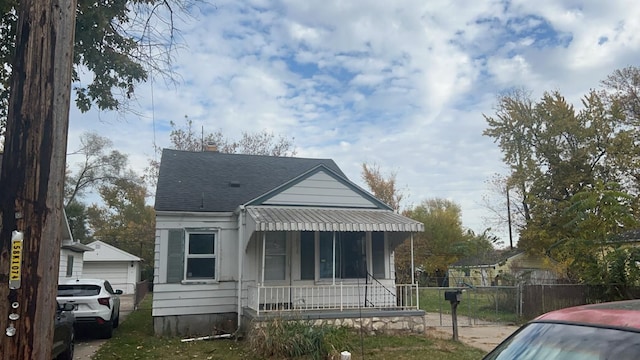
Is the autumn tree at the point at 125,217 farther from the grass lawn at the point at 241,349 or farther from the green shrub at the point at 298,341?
the green shrub at the point at 298,341

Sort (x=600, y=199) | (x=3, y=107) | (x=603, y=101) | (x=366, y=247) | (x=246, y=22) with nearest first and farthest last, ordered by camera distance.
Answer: (x=3, y=107)
(x=246, y=22)
(x=366, y=247)
(x=600, y=199)
(x=603, y=101)

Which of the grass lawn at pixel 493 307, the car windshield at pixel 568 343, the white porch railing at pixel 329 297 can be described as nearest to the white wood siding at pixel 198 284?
the white porch railing at pixel 329 297

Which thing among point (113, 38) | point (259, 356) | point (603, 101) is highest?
point (603, 101)

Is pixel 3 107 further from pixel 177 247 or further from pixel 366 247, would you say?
pixel 366 247

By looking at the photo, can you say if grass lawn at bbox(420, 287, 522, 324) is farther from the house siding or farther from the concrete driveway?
the concrete driveway

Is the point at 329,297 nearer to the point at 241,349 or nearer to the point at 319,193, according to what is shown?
the point at 319,193

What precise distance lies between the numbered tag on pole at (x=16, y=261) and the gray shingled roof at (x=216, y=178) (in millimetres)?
9949

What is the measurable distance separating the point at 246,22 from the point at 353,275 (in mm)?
6972

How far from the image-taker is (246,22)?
10977 millimetres

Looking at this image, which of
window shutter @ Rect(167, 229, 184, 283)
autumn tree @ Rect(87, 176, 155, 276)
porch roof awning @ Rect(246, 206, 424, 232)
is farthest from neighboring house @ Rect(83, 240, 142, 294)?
porch roof awning @ Rect(246, 206, 424, 232)

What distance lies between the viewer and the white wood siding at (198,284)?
12734 millimetres

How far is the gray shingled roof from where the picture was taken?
1359 centimetres

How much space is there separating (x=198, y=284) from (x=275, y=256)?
2.13m

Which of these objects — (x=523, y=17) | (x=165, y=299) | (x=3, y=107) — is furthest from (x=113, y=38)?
(x=523, y=17)
